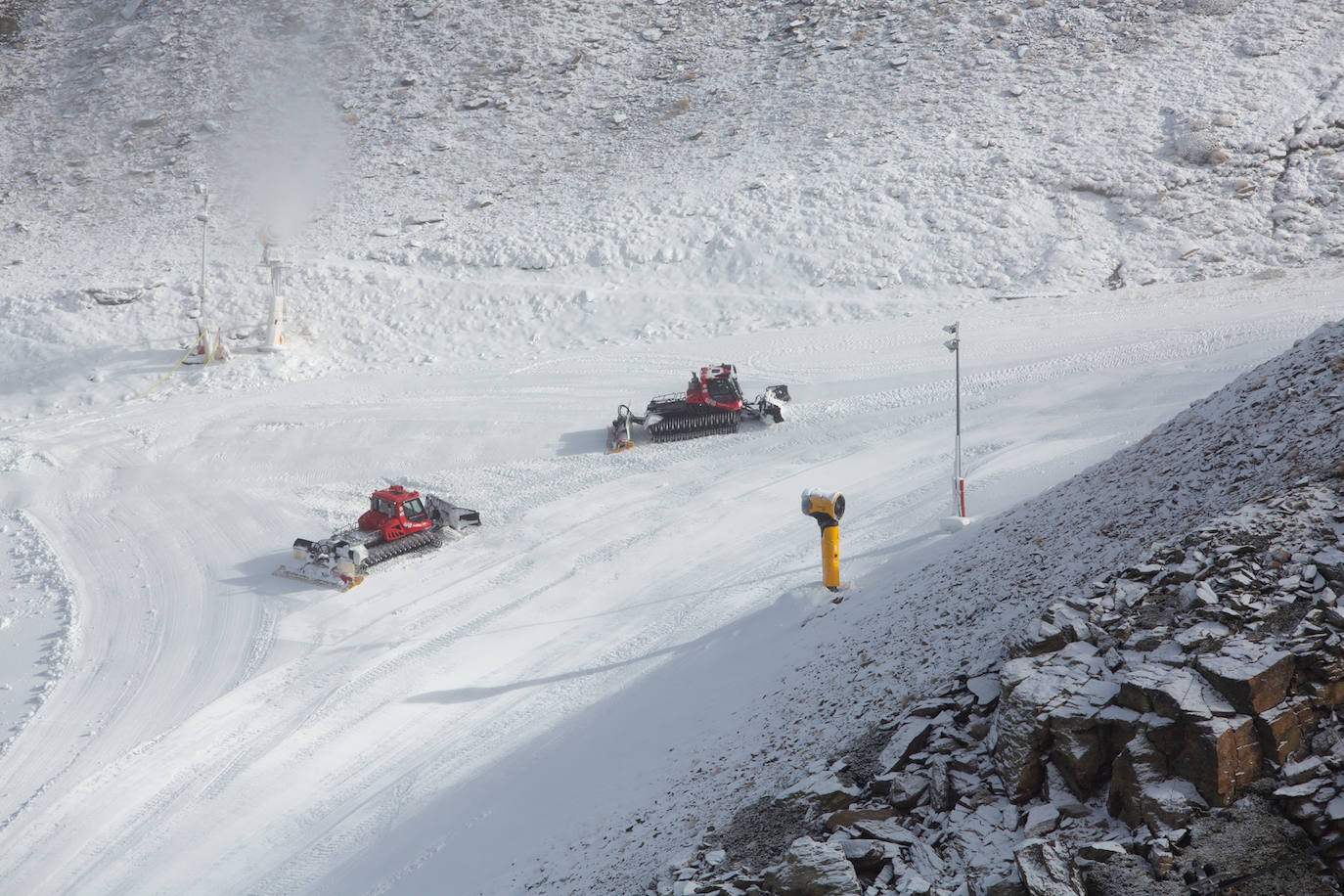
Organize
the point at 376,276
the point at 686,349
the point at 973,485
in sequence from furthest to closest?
the point at 376,276
the point at 686,349
the point at 973,485

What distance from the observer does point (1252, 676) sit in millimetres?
5566

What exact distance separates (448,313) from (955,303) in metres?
13.4

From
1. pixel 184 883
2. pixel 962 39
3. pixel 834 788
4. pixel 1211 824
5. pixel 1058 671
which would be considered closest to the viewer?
pixel 1211 824

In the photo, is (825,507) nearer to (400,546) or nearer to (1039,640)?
(1039,640)

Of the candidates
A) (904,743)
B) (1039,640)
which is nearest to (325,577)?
(904,743)

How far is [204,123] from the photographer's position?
3769 centimetres

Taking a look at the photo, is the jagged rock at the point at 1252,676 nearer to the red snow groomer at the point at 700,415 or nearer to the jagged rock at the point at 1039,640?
the jagged rock at the point at 1039,640

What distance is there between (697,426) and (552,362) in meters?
5.99

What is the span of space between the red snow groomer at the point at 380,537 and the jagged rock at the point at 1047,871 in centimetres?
1224

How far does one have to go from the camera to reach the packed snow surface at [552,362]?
10711 millimetres

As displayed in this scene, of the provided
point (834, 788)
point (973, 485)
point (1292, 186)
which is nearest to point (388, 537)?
point (973, 485)

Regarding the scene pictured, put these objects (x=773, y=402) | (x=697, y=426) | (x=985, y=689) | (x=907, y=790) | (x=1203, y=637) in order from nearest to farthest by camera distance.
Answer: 1. (x=1203, y=637)
2. (x=907, y=790)
3. (x=985, y=689)
4. (x=697, y=426)
5. (x=773, y=402)

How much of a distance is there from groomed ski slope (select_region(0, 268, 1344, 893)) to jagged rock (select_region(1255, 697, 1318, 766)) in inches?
119

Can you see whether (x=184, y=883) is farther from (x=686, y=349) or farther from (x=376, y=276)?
(x=376, y=276)
